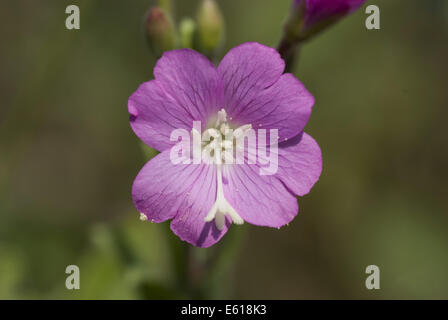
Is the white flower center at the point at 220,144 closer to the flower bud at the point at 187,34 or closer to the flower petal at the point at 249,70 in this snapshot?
the flower petal at the point at 249,70

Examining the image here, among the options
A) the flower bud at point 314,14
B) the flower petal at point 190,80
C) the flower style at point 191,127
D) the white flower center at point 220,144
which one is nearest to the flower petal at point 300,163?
the flower style at point 191,127

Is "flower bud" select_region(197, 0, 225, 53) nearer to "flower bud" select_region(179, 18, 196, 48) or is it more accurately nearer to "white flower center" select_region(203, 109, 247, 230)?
"flower bud" select_region(179, 18, 196, 48)

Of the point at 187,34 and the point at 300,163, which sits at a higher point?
the point at 187,34

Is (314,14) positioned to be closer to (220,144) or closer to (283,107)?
(283,107)

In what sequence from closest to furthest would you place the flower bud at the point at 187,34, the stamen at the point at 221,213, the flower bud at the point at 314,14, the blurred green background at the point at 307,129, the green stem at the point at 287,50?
the stamen at the point at 221,213
the flower bud at the point at 314,14
the green stem at the point at 287,50
the flower bud at the point at 187,34
the blurred green background at the point at 307,129

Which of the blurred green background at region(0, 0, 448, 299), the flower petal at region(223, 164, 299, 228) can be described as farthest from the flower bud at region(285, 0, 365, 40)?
the blurred green background at region(0, 0, 448, 299)

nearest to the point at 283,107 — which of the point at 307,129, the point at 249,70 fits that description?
the point at 249,70
